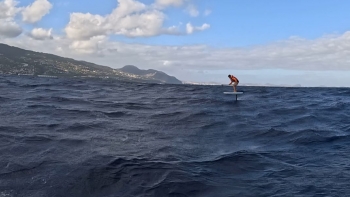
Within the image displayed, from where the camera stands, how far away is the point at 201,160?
14.7m

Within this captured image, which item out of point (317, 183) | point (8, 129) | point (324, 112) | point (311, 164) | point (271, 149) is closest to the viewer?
point (317, 183)

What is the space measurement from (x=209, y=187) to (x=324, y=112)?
2342cm

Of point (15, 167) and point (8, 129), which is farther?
point (8, 129)

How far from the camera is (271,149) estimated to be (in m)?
→ 17.1

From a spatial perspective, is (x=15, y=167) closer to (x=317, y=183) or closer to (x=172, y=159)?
(x=172, y=159)

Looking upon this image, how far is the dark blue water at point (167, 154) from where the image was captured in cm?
1158

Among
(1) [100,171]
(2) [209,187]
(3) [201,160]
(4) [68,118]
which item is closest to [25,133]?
(4) [68,118]

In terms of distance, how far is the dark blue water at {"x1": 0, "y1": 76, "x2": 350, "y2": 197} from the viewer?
11.6 m

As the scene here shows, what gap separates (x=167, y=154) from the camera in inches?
602

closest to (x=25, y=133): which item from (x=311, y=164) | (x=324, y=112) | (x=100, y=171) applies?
(x=100, y=171)

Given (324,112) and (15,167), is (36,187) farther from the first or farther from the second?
(324,112)

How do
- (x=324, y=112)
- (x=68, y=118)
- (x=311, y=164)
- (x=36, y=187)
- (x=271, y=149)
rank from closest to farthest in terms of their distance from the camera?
(x=36, y=187), (x=311, y=164), (x=271, y=149), (x=68, y=118), (x=324, y=112)

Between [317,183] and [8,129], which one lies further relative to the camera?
[8,129]

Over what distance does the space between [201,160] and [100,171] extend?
4217mm
